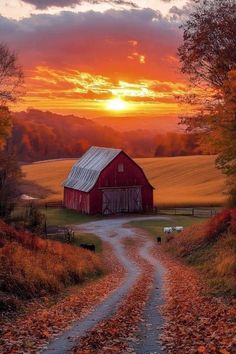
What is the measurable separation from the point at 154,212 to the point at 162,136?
5031 inches

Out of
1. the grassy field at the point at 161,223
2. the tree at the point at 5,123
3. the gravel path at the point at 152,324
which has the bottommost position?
the grassy field at the point at 161,223

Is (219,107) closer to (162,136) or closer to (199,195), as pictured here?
(199,195)

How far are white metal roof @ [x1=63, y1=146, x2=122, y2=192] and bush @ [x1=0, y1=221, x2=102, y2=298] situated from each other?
127 ft

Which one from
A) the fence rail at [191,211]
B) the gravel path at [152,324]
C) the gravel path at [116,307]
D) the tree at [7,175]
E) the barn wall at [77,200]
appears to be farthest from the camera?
the barn wall at [77,200]

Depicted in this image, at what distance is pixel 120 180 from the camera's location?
226 ft

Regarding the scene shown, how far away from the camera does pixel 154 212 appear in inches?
2721

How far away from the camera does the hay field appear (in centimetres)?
7600

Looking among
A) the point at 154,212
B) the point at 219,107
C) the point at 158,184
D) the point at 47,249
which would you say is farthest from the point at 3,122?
the point at 158,184

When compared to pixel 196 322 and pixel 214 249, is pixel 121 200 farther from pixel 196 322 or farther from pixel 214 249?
pixel 196 322

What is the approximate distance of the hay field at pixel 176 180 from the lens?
76.0 metres

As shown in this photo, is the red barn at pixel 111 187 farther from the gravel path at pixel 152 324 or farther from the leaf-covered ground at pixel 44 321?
the leaf-covered ground at pixel 44 321

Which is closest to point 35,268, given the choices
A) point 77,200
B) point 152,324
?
point 152,324

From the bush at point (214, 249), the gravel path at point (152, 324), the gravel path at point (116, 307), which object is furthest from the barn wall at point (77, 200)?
the gravel path at point (152, 324)

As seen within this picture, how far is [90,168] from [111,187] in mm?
4859
